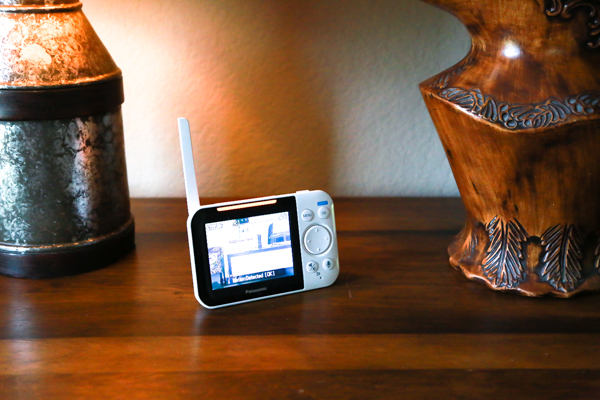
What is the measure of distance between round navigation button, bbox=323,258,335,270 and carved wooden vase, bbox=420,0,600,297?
0.16 meters

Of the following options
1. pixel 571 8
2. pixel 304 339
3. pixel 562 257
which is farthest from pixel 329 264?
pixel 571 8

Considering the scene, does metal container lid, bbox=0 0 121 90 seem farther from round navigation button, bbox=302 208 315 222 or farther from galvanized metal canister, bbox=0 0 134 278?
round navigation button, bbox=302 208 315 222

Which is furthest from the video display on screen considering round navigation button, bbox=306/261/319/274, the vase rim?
the vase rim

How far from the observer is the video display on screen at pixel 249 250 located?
0.64m

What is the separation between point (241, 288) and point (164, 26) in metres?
0.47

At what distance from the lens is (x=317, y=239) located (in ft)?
2.25

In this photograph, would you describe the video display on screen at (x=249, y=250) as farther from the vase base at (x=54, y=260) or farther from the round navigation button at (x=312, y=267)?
the vase base at (x=54, y=260)

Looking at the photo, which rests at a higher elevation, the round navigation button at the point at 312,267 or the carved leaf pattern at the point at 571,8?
the carved leaf pattern at the point at 571,8

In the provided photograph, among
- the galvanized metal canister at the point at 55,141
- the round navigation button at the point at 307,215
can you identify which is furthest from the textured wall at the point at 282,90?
the round navigation button at the point at 307,215

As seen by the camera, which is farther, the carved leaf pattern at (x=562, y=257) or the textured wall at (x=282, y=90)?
the textured wall at (x=282, y=90)

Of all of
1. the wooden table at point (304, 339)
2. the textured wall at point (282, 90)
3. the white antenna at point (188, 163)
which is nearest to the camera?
the wooden table at point (304, 339)

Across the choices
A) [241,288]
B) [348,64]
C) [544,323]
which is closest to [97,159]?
[241,288]

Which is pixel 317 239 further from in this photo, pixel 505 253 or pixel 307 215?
pixel 505 253

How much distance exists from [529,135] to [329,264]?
0.25 meters
